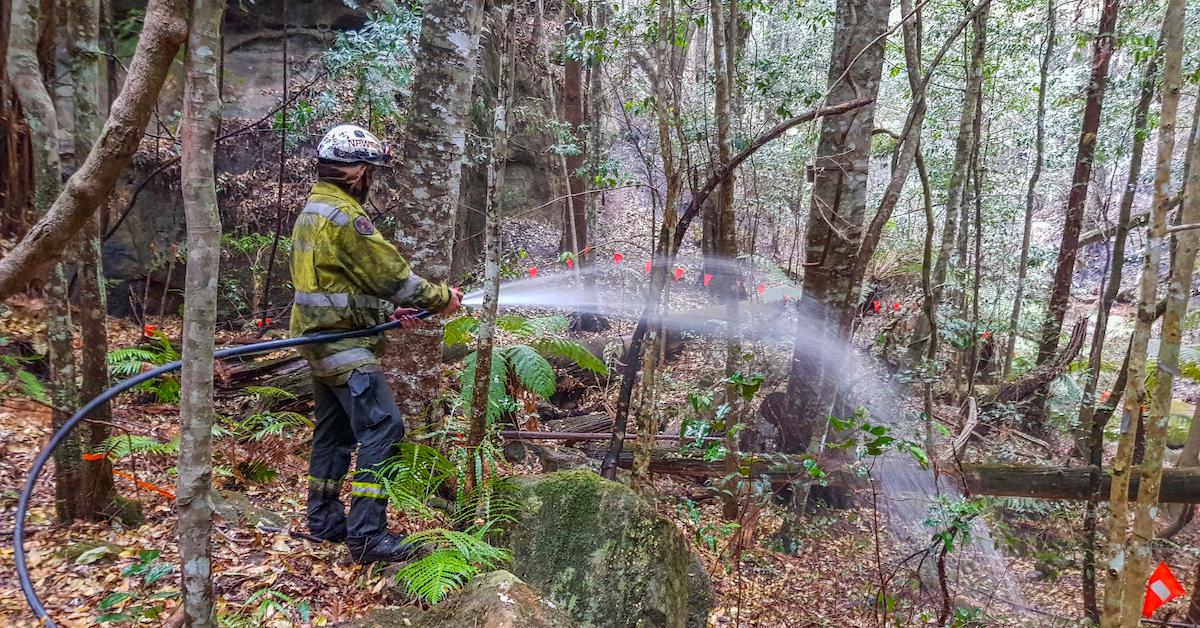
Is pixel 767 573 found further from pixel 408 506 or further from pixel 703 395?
pixel 408 506

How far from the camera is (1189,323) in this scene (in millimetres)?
8953

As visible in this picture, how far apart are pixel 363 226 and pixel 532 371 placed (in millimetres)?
2038

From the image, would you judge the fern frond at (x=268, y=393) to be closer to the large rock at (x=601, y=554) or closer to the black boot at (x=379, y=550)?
the black boot at (x=379, y=550)

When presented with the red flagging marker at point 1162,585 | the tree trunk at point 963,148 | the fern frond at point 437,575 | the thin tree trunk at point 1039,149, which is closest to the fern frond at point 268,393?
the fern frond at point 437,575

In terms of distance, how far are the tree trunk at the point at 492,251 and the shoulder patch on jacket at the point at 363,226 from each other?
623 mm

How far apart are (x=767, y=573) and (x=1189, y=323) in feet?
26.1

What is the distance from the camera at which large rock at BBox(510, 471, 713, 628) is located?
3.26 m

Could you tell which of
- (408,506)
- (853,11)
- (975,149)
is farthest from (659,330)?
(975,149)

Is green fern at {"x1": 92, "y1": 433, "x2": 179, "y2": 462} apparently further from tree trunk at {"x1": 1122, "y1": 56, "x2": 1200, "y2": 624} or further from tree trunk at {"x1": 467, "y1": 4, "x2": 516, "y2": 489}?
tree trunk at {"x1": 1122, "y1": 56, "x2": 1200, "y2": 624}

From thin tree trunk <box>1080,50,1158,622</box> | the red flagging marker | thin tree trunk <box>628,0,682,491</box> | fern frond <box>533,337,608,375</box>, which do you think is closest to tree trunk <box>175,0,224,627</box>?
thin tree trunk <box>628,0,682,491</box>

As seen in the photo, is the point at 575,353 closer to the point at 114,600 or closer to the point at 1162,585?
the point at 114,600

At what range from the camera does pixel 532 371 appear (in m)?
5.07

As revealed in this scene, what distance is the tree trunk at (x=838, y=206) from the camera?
542 cm

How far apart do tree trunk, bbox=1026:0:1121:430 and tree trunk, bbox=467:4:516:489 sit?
764 cm
